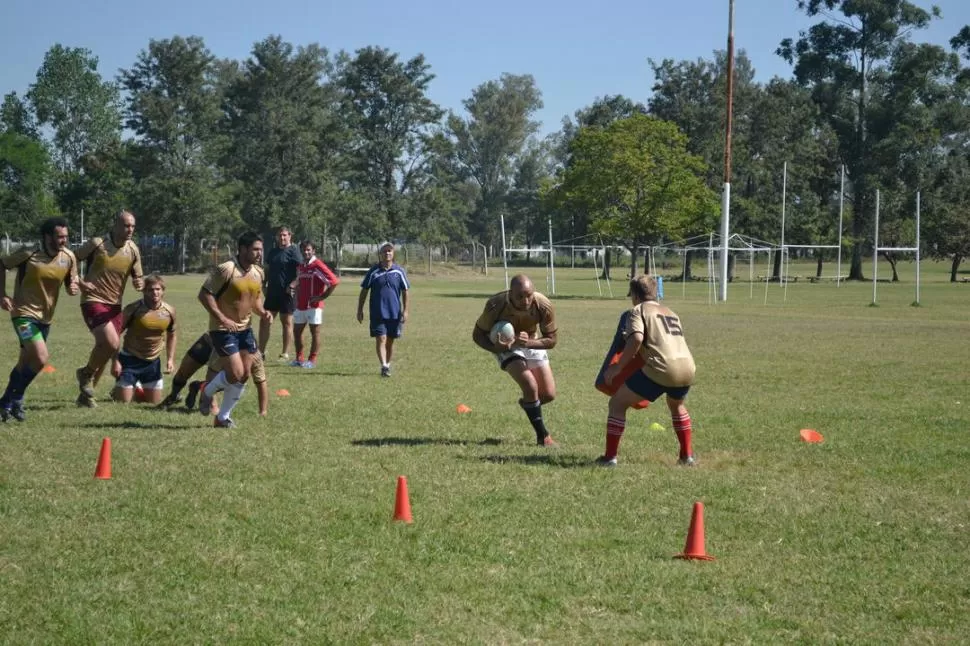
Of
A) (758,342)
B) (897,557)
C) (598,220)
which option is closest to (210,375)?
(897,557)

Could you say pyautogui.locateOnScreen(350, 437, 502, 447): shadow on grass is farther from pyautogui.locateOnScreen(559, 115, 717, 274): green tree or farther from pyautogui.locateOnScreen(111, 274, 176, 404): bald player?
pyautogui.locateOnScreen(559, 115, 717, 274): green tree

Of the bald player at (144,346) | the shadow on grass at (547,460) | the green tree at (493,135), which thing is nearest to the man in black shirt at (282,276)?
the bald player at (144,346)

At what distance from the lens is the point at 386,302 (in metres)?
17.7

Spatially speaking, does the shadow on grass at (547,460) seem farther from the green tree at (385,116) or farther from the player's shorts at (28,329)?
the green tree at (385,116)

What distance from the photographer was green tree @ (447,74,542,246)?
4919 inches

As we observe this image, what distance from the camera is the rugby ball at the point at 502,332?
10930 millimetres

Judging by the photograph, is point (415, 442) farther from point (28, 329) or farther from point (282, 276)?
point (282, 276)

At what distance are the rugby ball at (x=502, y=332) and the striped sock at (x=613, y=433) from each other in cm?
145

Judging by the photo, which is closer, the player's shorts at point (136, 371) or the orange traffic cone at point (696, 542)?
the orange traffic cone at point (696, 542)

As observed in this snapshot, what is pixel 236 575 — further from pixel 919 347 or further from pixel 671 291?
pixel 671 291

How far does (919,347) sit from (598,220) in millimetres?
30679

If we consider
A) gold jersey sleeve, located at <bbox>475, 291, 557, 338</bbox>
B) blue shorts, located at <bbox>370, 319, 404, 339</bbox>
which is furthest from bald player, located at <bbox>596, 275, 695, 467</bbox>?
blue shorts, located at <bbox>370, 319, 404, 339</bbox>

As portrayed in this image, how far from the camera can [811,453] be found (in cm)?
1100

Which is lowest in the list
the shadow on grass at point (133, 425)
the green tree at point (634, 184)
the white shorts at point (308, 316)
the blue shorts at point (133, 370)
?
the shadow on grass at point (133, 425)
